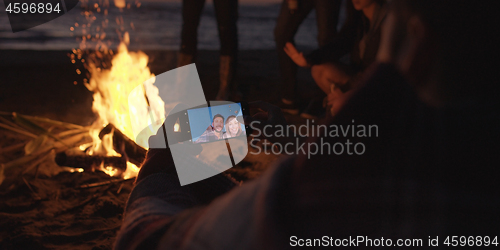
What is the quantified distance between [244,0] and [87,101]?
21.3 m

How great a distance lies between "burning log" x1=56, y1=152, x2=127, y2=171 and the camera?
223 centimetres

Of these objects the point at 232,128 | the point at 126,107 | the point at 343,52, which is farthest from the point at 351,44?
the point at 126,107

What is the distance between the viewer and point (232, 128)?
1.75 metres

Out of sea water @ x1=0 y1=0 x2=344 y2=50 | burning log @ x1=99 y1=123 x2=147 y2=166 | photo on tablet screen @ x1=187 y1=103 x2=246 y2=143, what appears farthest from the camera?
sea water @ x1=0 y1=0 x2=344 y2=50

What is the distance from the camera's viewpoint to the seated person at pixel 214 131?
173 centimetres

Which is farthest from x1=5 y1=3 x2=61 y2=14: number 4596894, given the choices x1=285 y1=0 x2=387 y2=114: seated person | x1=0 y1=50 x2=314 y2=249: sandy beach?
x1=285 y1=0 x2=387 y2=114: seated person

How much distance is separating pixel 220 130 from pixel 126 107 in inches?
48.9

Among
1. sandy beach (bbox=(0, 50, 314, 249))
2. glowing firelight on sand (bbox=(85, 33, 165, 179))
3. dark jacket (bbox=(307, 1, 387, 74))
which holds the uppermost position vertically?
dark jacket (bbox=(307, 1, 387, 74))

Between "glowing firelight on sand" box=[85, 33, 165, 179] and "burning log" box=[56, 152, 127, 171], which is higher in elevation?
"glowing firelight on sand" box=[85, 33, 165, 179]

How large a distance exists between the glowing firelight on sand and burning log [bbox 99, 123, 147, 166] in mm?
40

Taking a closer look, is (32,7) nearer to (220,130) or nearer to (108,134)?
(108,134)

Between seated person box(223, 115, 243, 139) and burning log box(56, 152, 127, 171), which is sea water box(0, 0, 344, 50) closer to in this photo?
burning log box(56, 152, 127, 171)

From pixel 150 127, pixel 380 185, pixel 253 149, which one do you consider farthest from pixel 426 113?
pixel 253 149

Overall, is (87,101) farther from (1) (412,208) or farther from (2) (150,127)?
(1) (412,208)
